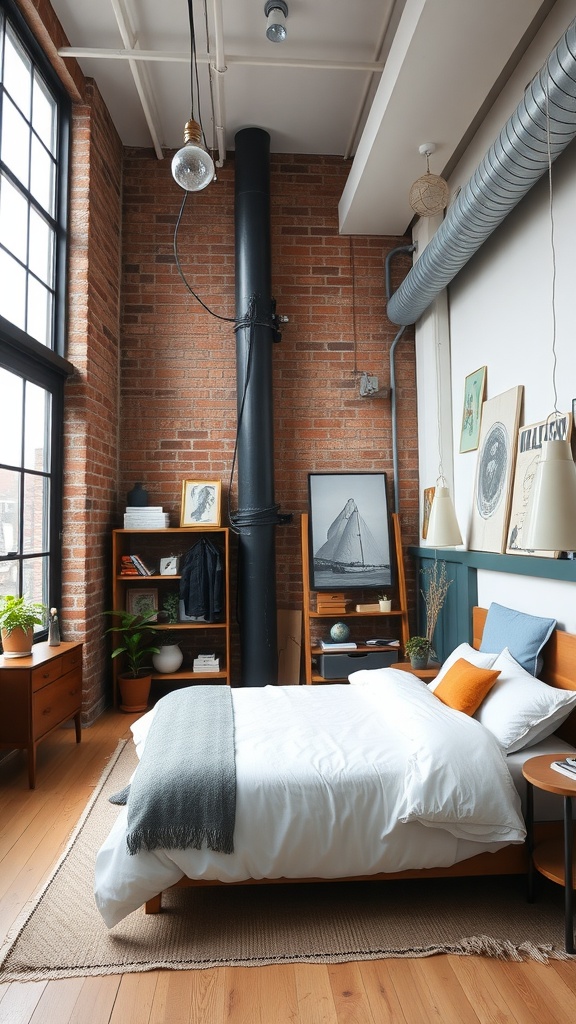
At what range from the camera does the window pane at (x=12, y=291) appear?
3.60 m

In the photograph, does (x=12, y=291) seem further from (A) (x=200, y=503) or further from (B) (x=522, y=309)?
(B) (x=522, y=309)

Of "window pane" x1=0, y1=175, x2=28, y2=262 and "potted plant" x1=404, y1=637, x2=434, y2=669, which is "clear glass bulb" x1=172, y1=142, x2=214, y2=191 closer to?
"window pane" x1=0, y1=175, x2=28, y2=262

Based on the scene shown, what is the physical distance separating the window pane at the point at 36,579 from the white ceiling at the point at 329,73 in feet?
10.4

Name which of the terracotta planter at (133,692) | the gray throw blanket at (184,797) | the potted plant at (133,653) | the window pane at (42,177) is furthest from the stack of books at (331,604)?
the window pane at (42,177)

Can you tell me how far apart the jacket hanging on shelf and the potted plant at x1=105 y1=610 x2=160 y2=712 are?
308mm

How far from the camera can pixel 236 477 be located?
17.1ft

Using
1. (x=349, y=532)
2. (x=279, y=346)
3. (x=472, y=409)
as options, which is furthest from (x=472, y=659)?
(x=279, y=346)

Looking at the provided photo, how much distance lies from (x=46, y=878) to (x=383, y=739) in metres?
1.39

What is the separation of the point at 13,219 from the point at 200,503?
2.26 m

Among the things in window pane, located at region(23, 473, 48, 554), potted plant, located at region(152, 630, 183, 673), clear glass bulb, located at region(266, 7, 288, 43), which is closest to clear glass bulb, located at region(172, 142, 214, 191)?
clear glass bulb, located at region(266, 7, 288, 43)

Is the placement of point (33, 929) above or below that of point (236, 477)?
below

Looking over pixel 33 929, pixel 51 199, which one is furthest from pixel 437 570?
A: pixel 51 199

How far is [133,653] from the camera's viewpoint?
15.2ft

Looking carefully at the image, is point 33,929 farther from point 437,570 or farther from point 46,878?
point 437,570
